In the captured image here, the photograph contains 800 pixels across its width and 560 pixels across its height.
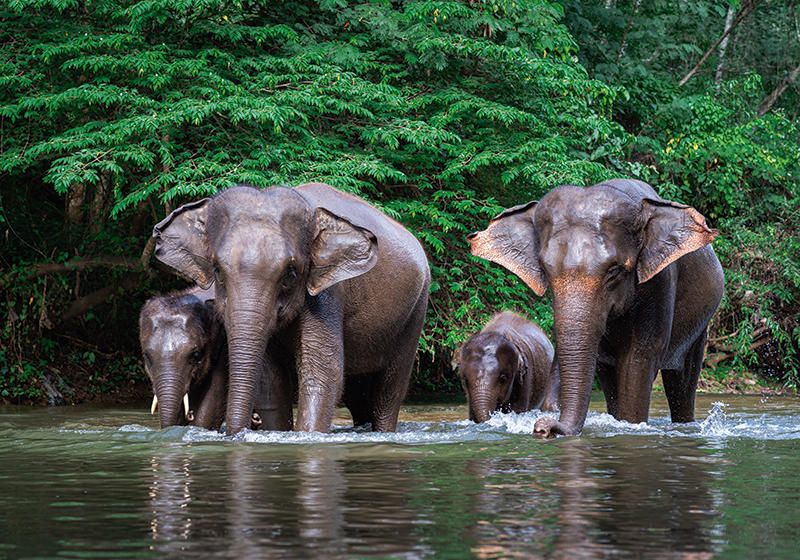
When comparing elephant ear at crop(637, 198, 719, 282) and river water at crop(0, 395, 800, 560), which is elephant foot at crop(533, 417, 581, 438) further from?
elephant ear at crop(637, 198, 719, 282)

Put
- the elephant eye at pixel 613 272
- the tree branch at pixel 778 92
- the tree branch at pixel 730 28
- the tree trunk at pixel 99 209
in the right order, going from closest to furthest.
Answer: the elephant eye at pixel 613 272 < the tree trunk at pixel 99 209 < the tree branch at pixel 730 28 < the tree branch at pixel 778 92

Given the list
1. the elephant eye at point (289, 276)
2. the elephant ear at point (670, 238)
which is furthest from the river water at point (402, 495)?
the elephant ear at point (670, 238)

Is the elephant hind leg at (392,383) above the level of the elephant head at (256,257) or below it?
below

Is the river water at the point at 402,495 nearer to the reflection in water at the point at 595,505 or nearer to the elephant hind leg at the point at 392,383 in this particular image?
the reflection in water at the point at 595,505

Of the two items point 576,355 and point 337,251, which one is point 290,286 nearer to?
point 337,251

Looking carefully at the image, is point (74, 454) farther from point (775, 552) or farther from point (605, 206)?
point (775, 552)

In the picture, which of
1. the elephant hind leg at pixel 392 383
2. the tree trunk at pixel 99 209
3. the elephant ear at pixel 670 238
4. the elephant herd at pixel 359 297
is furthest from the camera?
the tree trunk at pixel 99 209

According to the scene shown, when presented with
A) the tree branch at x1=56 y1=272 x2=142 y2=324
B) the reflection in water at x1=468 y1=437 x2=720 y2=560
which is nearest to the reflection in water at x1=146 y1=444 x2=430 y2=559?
the reflection in water at x1=468 y1=437 x2=720 y2=560

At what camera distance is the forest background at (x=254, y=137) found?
12.4 meters

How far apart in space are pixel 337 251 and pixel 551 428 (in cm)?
196

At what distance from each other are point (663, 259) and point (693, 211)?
437 millimetres

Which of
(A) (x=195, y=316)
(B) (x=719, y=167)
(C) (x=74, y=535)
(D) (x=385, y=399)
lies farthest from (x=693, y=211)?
(B) (x=719, y=167)

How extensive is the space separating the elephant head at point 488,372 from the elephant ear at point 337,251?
3.06 m

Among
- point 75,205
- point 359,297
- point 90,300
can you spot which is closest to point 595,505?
point 359,297
